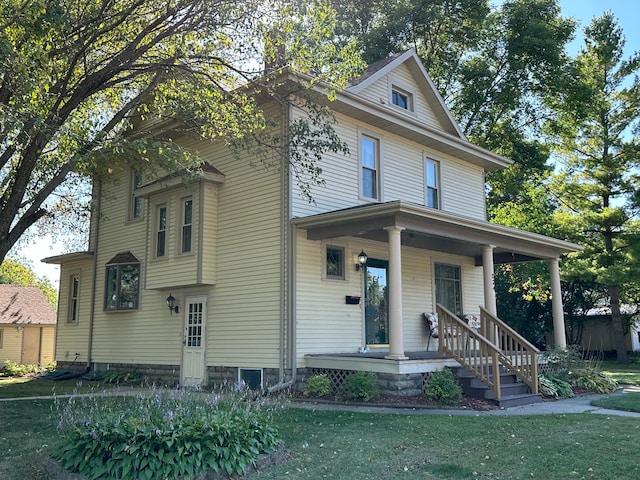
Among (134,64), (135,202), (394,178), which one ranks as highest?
(134,64)

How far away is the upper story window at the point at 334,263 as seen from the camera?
12148 millimetres

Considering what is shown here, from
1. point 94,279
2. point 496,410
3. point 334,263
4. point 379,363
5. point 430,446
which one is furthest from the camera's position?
point 94,279

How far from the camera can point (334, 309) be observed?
39.3 ft

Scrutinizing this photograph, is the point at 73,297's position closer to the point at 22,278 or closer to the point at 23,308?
the point at 23,308

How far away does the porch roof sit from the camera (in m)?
10.5

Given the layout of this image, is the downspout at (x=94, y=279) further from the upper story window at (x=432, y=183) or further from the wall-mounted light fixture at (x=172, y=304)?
the upper story window at (x=432, y=183)

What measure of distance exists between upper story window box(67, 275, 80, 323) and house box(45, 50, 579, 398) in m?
0.55

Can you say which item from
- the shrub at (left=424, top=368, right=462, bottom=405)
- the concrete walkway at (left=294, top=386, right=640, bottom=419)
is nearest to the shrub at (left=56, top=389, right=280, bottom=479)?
the concrete walkway at (left=294, top=386, right=640, bottom=419)

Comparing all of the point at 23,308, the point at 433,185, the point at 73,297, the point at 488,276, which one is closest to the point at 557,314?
the point at 488,276

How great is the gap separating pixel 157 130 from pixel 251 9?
5978 millimetres

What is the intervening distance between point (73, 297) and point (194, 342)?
6.53 m

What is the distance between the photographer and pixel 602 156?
2173 cm

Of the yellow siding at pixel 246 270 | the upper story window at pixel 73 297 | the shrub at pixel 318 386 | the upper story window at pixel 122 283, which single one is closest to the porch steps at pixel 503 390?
the shrub at pixel 318 386

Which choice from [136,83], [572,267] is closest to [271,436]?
[136,83]
